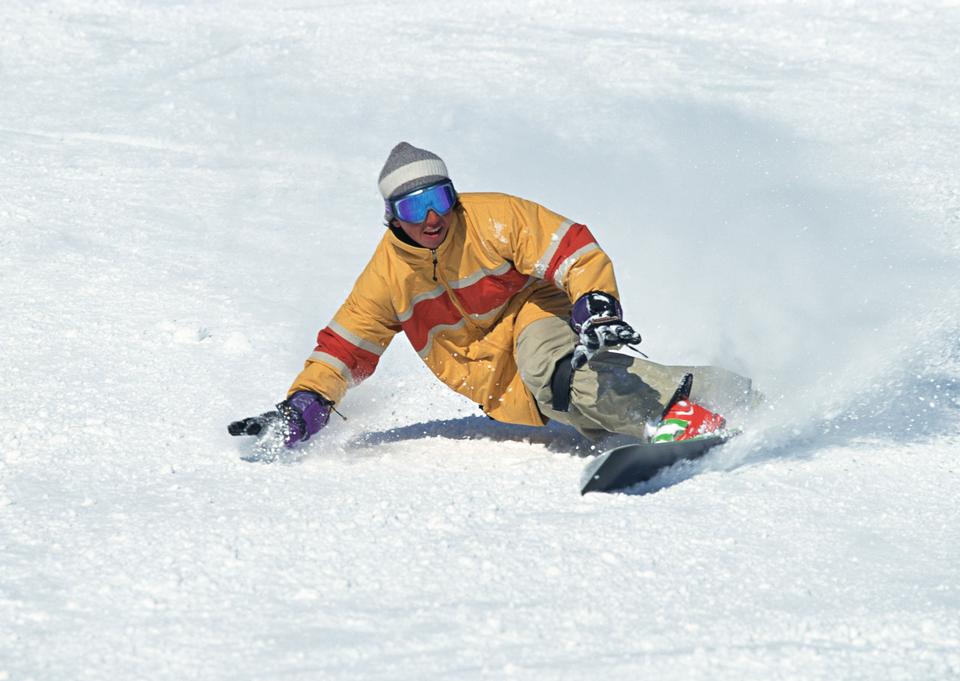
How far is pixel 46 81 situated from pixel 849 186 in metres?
6.77

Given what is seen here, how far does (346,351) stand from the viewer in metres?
4.67

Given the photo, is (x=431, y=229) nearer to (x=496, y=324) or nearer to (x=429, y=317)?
(x=429, y=317)

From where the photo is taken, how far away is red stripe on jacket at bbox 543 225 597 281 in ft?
14.3

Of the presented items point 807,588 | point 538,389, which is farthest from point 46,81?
point 807,588

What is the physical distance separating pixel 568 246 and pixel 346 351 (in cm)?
95

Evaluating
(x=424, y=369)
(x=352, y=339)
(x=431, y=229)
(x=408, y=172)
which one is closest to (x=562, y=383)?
(x=431, y=229)

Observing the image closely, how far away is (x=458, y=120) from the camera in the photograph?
10.0 m

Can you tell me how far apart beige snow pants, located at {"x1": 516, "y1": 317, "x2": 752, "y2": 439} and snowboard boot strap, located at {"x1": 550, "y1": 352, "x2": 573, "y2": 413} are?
0.6 inches

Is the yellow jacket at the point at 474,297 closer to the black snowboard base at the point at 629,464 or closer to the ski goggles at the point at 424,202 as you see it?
the ski goggles at the point at 424,202

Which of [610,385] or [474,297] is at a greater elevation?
[474,297]

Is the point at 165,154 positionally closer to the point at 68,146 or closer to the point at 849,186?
the point at 68,146

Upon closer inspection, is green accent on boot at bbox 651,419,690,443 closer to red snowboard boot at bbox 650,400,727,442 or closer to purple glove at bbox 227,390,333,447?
red snowboard boot at bbox 650,400,727,442

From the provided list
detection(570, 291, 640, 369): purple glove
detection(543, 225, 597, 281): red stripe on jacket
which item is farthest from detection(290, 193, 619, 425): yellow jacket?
detection(570, 291, 640, 369): purple glove

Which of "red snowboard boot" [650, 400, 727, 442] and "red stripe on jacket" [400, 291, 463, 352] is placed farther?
"red stripe on jacket" [400, 291, 463, 352]
